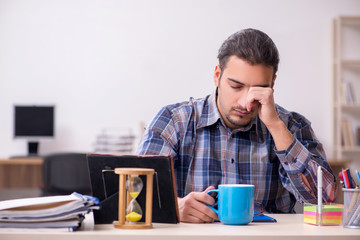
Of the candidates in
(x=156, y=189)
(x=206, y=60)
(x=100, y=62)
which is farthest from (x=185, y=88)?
(x=156, y=189)

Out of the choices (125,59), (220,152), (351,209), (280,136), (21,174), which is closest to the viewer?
(351,209)

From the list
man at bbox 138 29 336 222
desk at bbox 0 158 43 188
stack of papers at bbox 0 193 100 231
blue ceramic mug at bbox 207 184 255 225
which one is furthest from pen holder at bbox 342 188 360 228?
desk at bbox 0 158 43 188

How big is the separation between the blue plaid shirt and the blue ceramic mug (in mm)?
457

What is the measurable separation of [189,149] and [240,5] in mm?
3093

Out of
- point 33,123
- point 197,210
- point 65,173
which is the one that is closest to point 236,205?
point 197,210

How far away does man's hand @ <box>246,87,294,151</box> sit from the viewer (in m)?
1.51

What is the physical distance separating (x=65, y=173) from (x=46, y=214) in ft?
7.88

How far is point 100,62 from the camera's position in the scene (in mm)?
4480

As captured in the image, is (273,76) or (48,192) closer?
(273,76)

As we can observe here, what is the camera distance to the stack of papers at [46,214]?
1.05 meters

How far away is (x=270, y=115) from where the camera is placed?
1.53 meters

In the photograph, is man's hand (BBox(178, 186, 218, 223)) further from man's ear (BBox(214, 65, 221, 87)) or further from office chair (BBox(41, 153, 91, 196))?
office chair (BBox(41, 153, 91, 196))

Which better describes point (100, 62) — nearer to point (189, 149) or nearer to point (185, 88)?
point (185, 88)

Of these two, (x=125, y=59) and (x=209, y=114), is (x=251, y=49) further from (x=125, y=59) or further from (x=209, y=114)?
(x=125, y=59)
